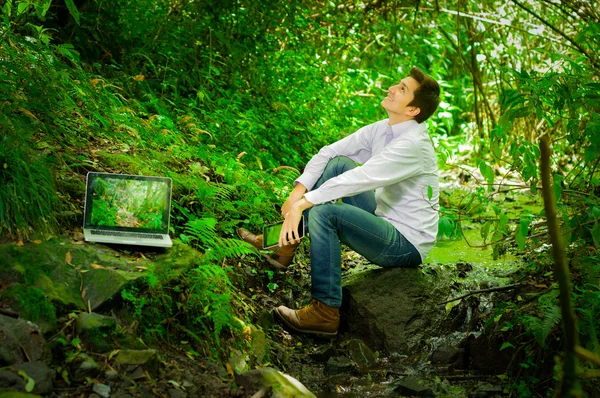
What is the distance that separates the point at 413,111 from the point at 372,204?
670 mm

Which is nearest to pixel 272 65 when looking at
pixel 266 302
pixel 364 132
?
pixel 364 132

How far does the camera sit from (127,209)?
3.54 metres

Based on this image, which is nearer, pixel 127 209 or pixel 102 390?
pixel 102 390

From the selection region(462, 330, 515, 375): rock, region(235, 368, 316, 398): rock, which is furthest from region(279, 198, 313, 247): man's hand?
region(462, 330, 515, 375): rock

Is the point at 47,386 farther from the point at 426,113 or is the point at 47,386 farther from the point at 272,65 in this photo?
the point at 272,65

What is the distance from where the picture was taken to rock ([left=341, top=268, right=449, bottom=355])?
4.14m

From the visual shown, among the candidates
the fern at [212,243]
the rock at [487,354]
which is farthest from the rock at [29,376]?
the rock at [487,354]

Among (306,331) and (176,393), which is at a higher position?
(176,393)

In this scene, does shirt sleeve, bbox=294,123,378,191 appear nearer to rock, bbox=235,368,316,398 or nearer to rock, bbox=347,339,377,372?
rock, bbox=347,339,377,372

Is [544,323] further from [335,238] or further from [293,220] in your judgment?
[293,220]

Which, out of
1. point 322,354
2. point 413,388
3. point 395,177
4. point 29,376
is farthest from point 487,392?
point 29,376

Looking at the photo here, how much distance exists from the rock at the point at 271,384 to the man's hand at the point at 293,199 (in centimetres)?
134

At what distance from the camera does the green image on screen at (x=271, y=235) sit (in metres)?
4.23

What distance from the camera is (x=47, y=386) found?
2.42 m
